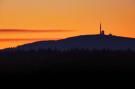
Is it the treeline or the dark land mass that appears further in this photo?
the treeline

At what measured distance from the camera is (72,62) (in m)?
73.9

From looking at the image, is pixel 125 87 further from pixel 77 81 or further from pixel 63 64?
pixel 63 64

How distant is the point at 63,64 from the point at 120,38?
95.9 m

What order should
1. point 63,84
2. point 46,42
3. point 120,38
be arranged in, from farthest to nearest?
point 120,38
point 46,42
point 63,84

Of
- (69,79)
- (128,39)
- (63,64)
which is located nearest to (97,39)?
(128,39)

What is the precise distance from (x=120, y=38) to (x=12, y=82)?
406 feet

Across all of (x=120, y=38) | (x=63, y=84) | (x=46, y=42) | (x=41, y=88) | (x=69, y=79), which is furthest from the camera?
(x=120, y=38)

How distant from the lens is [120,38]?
16425 centimetres

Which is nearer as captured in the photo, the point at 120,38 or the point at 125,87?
the point at 125,87

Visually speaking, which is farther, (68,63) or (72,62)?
(72,62)

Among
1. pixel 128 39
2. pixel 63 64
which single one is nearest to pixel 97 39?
pixel 128 39

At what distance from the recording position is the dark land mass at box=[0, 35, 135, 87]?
1941 inches

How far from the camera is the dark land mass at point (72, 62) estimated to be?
49.3 m

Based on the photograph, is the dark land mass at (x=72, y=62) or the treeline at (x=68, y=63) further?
the treeline at (x=68, y=63)
